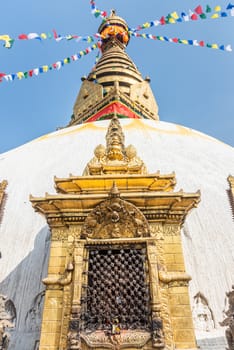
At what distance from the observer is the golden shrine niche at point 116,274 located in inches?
166

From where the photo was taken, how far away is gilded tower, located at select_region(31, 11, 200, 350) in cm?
424

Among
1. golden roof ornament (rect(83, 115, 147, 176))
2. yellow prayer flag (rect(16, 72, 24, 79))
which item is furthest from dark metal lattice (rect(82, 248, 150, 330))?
yellow prayer flag (rect(16, 72, 24, 79))

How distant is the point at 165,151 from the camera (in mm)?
11477

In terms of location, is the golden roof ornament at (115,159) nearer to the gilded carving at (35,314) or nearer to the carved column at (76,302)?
the carved column at (76,302)

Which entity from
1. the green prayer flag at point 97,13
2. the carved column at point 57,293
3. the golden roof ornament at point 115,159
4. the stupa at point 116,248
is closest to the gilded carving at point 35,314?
the stupa at point 116,248

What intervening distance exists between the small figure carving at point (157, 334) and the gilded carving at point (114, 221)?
1264mm

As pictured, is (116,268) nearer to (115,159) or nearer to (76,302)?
(76,302)

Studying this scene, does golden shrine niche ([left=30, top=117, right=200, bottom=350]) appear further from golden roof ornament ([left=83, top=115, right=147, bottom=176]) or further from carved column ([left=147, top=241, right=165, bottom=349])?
golden roof ornament ([left=83, top=115, right=147, bottom=176])

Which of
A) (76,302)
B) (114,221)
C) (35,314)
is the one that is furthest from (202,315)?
(35,314)

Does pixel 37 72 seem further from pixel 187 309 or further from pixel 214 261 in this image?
pixel 187 309

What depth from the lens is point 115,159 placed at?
6945 mm

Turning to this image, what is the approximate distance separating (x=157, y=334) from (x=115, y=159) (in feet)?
12.4

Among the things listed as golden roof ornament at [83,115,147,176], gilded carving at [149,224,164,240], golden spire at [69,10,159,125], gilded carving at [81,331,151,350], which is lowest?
gilded carving at [81,331,151,350]

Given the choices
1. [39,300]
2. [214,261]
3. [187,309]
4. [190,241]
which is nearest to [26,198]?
[39,300]
